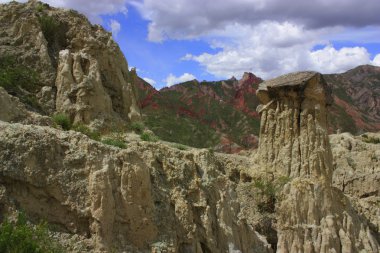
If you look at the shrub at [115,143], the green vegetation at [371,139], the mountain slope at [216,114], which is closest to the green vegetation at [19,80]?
the shrub at [115,143]

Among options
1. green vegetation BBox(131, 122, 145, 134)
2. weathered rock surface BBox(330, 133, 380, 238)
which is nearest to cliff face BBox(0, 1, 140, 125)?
green vegetation BBox(131, 122, 145, 134)

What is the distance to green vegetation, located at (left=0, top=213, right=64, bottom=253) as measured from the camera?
10352 millimetres

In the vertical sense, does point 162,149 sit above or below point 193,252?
above

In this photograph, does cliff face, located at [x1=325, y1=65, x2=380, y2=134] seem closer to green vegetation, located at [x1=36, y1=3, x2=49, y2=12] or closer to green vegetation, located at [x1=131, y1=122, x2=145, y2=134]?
green vegetation, located at [x1=131, y1=122, x2=145, y2=134]

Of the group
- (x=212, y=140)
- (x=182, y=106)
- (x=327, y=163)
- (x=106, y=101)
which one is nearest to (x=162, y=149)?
(x=106, y=101)

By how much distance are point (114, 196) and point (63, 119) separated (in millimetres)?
5319

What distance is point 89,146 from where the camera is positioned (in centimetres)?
1330

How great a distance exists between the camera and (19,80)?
19516 mm

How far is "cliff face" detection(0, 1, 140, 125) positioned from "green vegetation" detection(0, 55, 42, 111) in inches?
4.0

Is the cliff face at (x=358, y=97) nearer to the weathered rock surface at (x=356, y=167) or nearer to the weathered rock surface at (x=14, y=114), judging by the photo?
the weathered rock surface at (x=356, y=167)

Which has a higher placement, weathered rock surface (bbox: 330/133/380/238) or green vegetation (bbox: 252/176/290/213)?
weathered rock surface (bbox: 330/133/380/238)

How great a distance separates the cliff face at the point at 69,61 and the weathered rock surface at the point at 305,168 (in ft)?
20.1

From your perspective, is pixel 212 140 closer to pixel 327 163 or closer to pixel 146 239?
pixel 327 163

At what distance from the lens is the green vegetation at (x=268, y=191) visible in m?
22.4
